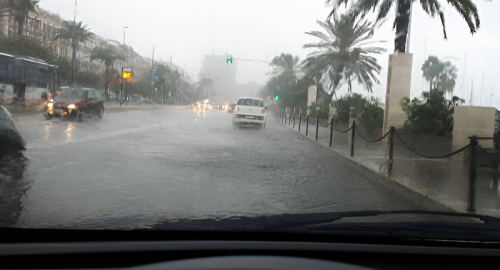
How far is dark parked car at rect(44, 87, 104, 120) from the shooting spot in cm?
2209

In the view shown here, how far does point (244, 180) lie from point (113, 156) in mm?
3744

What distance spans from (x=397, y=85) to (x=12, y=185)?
46.2ft

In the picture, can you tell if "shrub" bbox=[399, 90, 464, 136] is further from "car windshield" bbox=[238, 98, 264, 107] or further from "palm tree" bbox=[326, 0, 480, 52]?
"car windshield" bbox=[238, 98, 264, 107]

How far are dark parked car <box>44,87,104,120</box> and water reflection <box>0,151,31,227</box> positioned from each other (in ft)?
45.5

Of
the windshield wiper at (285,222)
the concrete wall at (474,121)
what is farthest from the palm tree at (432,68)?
the windshield wiper at (285,222)

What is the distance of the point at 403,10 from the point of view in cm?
1672

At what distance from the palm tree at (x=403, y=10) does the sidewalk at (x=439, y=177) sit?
4.84 m

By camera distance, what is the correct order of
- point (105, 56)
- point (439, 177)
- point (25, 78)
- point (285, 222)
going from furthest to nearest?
point (105, 56) → point (25, 78) → point (439, 177) → point (285, 222)

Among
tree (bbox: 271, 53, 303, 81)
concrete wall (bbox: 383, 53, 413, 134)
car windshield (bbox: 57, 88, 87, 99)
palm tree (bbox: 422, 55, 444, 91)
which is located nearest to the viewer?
concrete wall (bbox: 383, 53, 413, 134)

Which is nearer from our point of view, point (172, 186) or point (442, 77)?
point (172, 186)

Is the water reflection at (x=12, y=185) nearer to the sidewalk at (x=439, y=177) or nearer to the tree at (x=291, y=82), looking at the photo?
the sidewalk at (x=439, y=177)

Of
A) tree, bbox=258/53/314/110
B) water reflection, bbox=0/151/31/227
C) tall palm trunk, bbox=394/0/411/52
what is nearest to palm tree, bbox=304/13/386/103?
tree, bbox=258/53/314/110

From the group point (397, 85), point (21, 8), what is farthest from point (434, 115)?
point (21, 8)

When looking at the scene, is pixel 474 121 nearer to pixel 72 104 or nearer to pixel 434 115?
pixel 434 115
